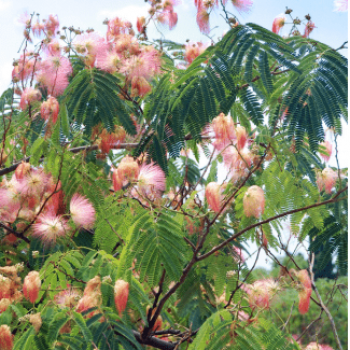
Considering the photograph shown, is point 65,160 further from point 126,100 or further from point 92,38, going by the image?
point 92,38

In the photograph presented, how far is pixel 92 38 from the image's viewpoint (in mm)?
3699

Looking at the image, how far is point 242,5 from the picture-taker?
317 cm

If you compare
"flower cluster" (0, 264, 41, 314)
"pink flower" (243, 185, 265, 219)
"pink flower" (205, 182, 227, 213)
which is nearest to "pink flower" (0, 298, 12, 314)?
"flower cluster" (0, 264, 41, 314)

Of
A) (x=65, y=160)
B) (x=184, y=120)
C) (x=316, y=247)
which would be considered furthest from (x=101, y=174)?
(x=316, y=247)

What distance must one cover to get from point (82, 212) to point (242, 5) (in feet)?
5.04

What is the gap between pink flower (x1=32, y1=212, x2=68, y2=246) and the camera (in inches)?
119

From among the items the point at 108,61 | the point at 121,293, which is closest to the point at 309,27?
the point at 108,61

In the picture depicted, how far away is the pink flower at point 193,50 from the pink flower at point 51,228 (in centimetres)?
147

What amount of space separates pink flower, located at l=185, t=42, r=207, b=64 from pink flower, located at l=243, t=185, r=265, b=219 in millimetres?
1571

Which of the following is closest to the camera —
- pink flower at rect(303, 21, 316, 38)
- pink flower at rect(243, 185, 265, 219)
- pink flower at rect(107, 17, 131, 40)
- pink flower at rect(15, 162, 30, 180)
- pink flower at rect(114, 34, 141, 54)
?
pink flower at rect(243, 185, 265, 219)

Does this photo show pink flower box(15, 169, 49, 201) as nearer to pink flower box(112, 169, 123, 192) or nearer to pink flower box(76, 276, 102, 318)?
pink flower box(112, 169, 123, 192)

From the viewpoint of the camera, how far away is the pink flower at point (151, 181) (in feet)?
9.01

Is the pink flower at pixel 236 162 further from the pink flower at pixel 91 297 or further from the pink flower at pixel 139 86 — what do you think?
the pink flower at pixel 139 86

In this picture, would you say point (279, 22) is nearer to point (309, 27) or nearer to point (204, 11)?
point (309, 27)
